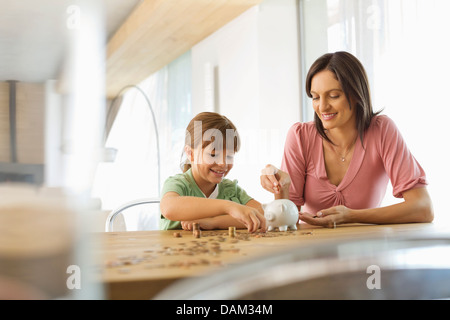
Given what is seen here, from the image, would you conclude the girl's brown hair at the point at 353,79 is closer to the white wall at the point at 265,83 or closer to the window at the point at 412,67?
the window at the point at 412,67

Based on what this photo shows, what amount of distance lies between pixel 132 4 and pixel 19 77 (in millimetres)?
4075

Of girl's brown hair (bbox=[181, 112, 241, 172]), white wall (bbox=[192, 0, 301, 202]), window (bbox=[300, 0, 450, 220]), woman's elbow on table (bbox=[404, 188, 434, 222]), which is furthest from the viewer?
white wall (bbox=[192, 0, 301, 202])

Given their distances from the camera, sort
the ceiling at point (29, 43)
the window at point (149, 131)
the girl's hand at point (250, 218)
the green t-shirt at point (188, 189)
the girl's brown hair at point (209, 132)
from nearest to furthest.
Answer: the ceiling at point (29, 43) → the girl's hand at point (250, 218) → the green t-shirt at point (188, 189) → the girl's brown hair at point (209, 132) → the window at point (149, 131)

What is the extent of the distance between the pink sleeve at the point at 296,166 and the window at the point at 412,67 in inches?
36.0

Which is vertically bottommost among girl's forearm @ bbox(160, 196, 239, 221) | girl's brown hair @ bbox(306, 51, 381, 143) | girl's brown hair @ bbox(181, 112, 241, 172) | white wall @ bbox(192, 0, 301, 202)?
girl's forearm @ bbox(160, 196, 239, 221)

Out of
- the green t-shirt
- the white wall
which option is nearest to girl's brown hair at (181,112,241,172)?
the green t-shirt

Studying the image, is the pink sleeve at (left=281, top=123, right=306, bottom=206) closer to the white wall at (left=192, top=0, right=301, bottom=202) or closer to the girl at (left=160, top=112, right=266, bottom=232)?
the girl at (left=160, top=112, right=266, bottom=232)

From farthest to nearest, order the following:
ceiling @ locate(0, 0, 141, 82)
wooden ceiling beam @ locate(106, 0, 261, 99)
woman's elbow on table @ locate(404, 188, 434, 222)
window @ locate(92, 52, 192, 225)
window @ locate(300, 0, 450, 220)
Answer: window @ locate(92, 52, 192, 225) < wooden ceiling beam @ locate(106, 0, 261, 99) < window @ locate(300, 0, 450, 220) < woman's elbow on table @ locate(404, 188, 434, 222) < ceiling @ locate(0, 0, 141, 82)

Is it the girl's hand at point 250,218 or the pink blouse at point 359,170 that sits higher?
the pink blouse at point 359,170

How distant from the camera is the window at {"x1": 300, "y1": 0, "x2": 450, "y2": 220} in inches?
88.2

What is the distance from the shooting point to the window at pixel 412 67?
2240 mm

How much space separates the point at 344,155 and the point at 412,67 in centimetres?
111

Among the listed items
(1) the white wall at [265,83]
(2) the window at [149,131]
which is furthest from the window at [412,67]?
(2) the window at [149,131]

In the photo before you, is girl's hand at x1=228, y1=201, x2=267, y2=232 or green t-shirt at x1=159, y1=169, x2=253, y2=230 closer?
girl's hand at x1=228, y1=201, x2=267, y2=232
